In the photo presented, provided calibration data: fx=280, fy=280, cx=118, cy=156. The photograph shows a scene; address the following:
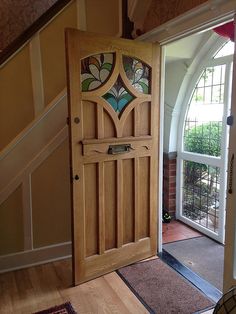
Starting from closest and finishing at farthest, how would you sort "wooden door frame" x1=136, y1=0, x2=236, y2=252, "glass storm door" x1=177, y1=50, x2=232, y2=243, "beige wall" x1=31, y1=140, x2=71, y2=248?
"wooden door frame" x1=136, y1=0, x2=236, y2=252 → "beige wall" x1=31, y1=140, x2=71, y2=248 → "glass storm door" x1=177, y1=50, x2=232, y2=243

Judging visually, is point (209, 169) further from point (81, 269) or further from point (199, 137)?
point (81, 269)

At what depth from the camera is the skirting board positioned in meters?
2.52

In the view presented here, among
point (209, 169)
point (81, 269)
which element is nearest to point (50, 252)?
point (81, 269)

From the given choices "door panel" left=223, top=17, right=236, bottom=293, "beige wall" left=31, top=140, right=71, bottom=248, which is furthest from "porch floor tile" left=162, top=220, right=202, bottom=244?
"door panel" left=223, top=17, right=236, bottom=293

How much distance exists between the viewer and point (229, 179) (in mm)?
1851

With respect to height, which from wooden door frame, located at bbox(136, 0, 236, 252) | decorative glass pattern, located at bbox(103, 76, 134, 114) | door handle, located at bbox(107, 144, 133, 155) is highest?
wooden door frame, located at bbox(136, 0, 236, 252)

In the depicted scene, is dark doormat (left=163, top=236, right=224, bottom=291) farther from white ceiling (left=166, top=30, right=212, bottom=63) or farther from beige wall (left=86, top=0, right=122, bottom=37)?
beige wall (left=86, top=0, right=122, bottom=37)

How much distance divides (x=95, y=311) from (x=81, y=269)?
0.37m

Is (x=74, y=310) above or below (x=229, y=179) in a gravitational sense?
below

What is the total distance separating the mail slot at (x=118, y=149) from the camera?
233 centimetres

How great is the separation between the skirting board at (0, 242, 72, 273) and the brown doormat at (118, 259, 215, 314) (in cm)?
61

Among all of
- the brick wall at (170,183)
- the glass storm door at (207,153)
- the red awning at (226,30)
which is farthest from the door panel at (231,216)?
the brick wall at (170,183)

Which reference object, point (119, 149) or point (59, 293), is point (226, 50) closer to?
point (119, 149)

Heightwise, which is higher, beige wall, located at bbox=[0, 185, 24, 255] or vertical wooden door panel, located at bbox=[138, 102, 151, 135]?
vertical wooden door panel, located at bbox=[138, 102, 151, 135]
